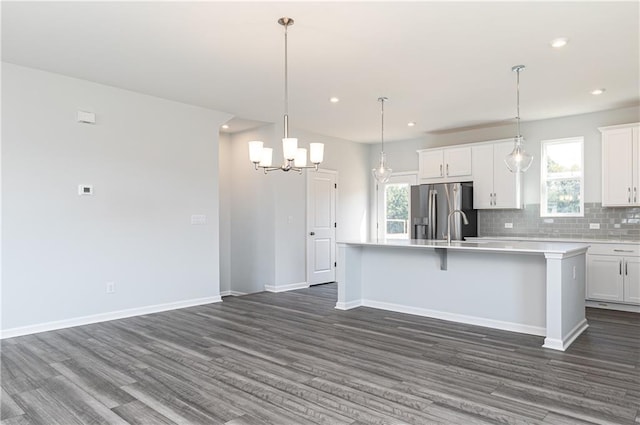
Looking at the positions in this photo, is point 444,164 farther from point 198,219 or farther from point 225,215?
point 198,219

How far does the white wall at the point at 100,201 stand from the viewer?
172 inches

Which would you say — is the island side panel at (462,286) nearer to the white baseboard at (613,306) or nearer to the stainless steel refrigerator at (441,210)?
the stainless steel refrigerator at (441,210)

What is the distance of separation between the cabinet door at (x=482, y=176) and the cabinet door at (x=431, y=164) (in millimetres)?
581

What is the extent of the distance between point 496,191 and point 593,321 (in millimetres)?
2432

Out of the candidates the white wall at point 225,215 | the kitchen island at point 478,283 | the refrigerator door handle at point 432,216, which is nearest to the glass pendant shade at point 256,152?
the kitchen island at point 478,283

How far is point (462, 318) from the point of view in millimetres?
4812

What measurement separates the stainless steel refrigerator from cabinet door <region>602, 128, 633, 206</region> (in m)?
1.84

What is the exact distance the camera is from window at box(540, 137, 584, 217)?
6312mm

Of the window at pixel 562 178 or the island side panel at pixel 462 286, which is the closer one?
the island side panel at pixel 462 286

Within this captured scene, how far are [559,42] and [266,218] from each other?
4.73 metres

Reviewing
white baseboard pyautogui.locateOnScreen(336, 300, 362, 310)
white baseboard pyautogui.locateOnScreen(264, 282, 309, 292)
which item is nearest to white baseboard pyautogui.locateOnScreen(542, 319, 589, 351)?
white baseboard pyautogui.locateOnScreen(336, 300, 362, 310)

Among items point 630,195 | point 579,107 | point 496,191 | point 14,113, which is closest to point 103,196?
point 14,113

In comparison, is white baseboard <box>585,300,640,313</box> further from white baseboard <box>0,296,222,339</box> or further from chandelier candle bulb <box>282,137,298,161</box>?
white baseboard <box>0,296,222,339</box>

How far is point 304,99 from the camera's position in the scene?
5.55 metres
